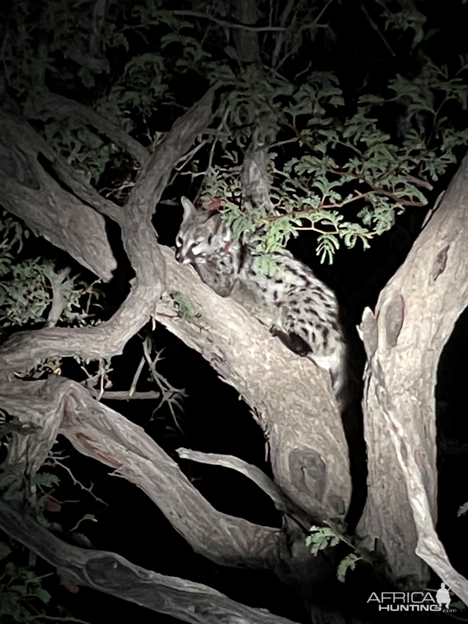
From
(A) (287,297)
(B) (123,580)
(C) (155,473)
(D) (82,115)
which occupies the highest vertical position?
(D) (82,115)

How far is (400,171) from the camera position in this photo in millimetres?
2463

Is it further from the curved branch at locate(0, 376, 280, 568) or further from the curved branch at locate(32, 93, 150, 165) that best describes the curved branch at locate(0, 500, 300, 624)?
the curved branch at locate(32, 93, 150, 165)

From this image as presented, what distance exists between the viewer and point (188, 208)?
10.9 feet

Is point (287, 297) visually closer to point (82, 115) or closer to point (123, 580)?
point (82, 115)

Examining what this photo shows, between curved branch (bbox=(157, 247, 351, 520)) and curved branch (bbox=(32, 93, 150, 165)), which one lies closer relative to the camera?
curved branch (bbox=(32, 93, 150, 165))

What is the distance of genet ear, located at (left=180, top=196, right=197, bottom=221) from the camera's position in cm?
329

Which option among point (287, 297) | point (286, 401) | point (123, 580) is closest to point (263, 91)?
point (287, 297)

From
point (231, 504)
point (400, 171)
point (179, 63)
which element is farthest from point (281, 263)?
point (231, 504)

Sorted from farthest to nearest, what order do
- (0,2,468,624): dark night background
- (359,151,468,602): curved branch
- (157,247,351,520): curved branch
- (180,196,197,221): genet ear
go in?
(180,196,197,221): genet ear, (0,2,468,624): dark night background, (157,247,351,520): curved branch, (359,151,468,602): curved branch

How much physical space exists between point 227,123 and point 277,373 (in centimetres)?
86

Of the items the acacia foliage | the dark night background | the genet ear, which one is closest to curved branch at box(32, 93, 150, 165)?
the acacia foliage

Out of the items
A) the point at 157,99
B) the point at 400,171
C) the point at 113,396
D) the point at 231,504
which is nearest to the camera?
the point at 400,171

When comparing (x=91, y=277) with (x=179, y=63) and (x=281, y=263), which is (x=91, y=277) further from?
(x=179, y=63)

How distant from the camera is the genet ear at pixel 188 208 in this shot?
129 inches
